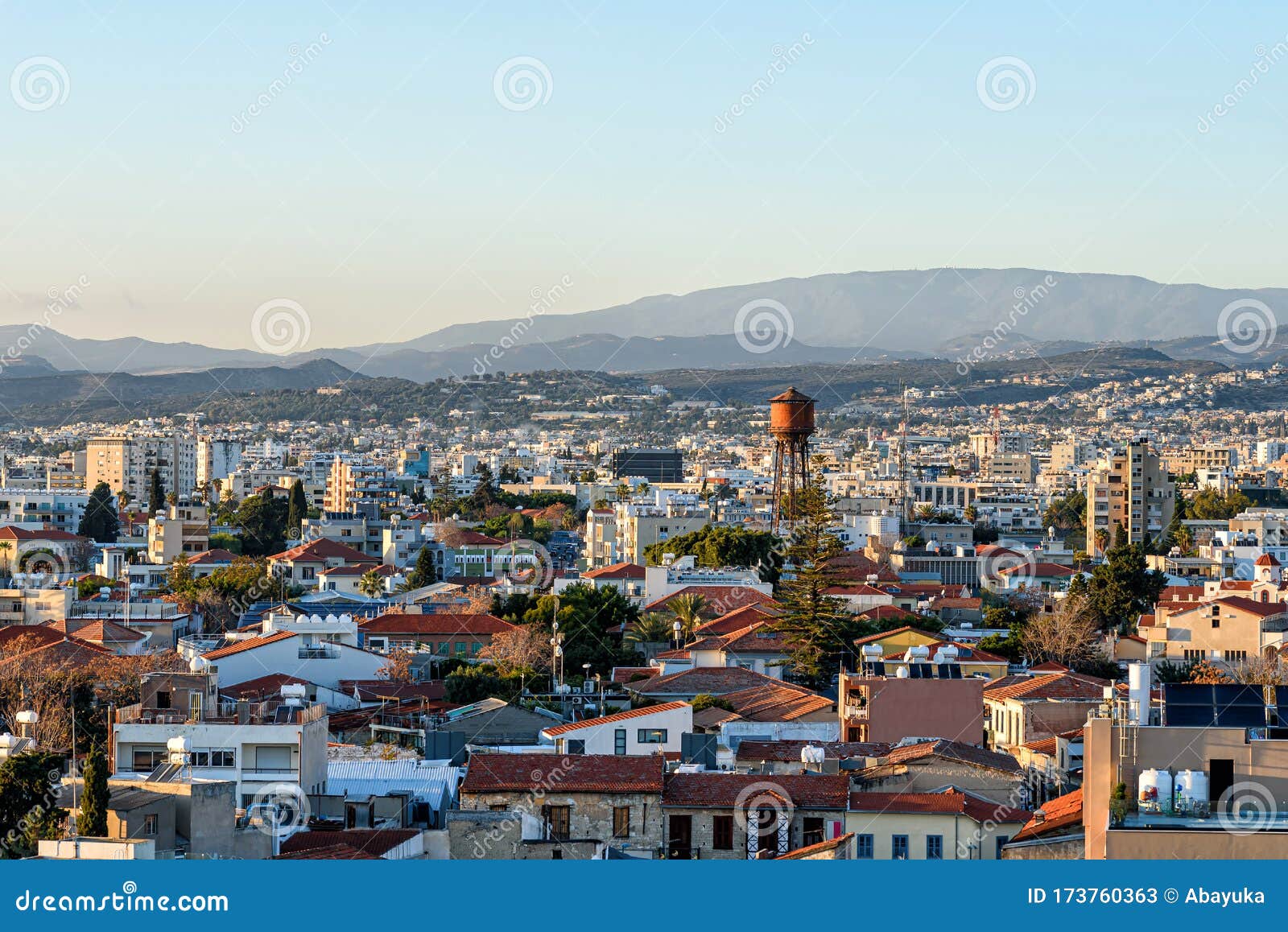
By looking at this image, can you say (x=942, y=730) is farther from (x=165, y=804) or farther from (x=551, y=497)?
(x=551, y=497)

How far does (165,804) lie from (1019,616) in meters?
32.0

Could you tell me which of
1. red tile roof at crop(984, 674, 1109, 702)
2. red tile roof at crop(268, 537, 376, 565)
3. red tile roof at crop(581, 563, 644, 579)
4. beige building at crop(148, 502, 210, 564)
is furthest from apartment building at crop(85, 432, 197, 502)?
red tile roof at crop(984, 674, 1109, 702)

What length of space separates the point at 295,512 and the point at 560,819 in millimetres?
61510

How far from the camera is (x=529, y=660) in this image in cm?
3338

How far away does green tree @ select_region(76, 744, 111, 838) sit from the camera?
13961mm

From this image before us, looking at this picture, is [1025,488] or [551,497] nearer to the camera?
[551,497]

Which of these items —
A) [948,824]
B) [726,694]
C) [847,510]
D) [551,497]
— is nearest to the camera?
[948,824]

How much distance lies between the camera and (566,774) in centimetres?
1694

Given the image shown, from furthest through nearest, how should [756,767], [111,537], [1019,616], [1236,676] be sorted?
[111,537], [1019,616], [1236,676], [756,767]

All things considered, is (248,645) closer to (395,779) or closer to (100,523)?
(395,779)

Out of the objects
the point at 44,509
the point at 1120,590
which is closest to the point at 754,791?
the point at 1120,590

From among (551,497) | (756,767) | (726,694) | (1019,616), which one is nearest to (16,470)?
(551,497)

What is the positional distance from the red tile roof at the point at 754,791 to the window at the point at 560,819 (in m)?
0.73

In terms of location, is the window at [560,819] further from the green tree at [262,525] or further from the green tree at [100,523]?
the green tree at [100,523]
